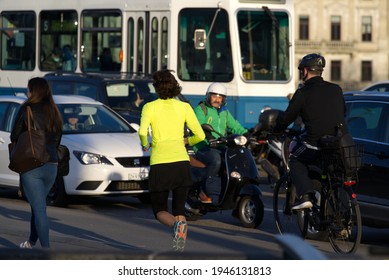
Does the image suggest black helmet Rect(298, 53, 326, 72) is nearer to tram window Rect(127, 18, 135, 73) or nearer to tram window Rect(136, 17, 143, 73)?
tram window Rect(136, 17, 143, 73)

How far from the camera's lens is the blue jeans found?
32.5 ft

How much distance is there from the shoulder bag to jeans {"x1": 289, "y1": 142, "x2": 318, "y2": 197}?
2.43 meters

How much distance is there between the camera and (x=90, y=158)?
49.9ft

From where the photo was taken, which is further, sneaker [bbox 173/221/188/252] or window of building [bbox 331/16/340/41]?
window of building [bbox 331/16/340/41]

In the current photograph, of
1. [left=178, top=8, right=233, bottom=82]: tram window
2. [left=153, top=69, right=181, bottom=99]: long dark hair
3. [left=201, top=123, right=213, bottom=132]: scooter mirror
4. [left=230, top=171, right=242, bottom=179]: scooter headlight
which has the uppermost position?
[left=178, top=8, right=233, bottom=82]: tram window

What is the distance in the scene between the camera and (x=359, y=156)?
35.1 feet

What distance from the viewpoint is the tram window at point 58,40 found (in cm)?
2650

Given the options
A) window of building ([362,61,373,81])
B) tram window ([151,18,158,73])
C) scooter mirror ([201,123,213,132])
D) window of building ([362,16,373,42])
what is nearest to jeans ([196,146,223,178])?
scooter mirror ([201,123,213,132])

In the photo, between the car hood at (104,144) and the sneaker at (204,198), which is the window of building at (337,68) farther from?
the sneaker at (204,198)

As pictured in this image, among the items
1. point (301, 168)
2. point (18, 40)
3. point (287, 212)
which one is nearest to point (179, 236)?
point (301, 168)

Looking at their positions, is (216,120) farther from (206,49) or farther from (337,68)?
(337,68)

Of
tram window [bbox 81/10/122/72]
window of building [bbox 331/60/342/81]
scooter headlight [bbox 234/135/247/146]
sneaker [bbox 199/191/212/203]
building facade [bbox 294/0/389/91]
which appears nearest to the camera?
scooter headlight [bbox 234/135/247/146]

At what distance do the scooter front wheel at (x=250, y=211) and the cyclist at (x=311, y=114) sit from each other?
87.6 inches

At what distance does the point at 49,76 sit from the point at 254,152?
4105 mm
